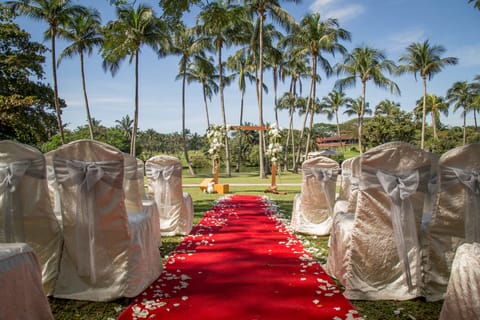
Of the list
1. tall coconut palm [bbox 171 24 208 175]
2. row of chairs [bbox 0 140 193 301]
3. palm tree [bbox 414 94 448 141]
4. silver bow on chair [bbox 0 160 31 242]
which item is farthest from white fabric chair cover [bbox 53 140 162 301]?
palm tree [bbox 414 94 448 141]

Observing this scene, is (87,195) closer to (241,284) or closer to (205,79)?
(241,284)

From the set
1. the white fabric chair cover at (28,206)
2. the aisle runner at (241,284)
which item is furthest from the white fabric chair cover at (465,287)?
the white fabric chair cover at (28,206)

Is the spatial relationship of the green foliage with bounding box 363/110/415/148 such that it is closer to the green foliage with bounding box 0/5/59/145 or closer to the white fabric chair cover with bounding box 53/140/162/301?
the green foliage with bounding box 0/5/59/145

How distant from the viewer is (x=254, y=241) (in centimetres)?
570

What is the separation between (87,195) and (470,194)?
3563mm

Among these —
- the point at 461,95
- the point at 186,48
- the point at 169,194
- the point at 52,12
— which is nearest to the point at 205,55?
the point at 186,48

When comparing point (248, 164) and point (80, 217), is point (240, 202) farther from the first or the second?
point (248, 164)

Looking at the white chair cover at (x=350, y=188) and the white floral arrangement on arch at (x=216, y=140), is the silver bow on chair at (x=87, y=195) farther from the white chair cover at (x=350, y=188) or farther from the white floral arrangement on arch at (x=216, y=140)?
the white floral arrangement on arch at (x=216, y=140)

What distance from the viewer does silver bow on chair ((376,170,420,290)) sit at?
3209mm

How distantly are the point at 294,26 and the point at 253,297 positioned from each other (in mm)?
22380

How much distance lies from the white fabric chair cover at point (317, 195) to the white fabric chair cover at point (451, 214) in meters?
2.96

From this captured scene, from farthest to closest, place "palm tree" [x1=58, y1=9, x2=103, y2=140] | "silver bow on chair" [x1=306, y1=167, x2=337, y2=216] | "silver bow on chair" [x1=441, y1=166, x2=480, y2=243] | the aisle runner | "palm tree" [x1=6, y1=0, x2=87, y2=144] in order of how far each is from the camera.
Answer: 1. "palm tree" [x1=58, y1=9, x2=103, y2=140]
2. "palm tree" [x1=6, y1=0, x2=87, y2=144]
3. "silver bow on chair" [x1=306, y1=167, x2=337, y2=216]
4. "silver bow on chair" [x1=441, y1=166, x2=480, y2=243]
5. the aisle runner

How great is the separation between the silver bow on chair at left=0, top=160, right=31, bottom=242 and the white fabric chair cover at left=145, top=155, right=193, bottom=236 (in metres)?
3.31

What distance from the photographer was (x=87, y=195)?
3.23 m
